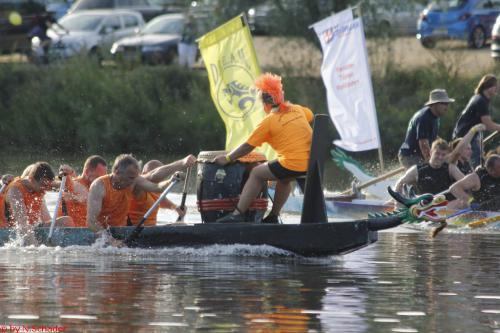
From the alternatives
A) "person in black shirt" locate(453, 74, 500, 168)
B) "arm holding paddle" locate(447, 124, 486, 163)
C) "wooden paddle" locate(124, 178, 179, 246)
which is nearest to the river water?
"wooden paddle" locate(124, 178, 179, 246)

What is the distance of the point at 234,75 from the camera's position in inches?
813

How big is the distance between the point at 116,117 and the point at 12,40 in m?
6.47

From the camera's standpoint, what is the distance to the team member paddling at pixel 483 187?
57.4ft

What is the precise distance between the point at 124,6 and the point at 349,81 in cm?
2180

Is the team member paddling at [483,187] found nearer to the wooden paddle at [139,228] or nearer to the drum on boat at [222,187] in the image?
the drum on boat at [222,187]

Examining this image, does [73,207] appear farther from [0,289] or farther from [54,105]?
[54,105]

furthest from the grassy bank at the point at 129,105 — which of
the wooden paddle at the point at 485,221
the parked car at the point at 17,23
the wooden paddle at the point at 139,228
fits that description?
the wooden paddle at the point at 139,228

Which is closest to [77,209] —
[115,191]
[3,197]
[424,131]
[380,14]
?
[3,197]

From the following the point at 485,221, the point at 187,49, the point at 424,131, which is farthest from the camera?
the point at 187,49

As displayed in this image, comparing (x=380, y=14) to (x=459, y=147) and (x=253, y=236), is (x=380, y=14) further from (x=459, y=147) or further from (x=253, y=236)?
(x=253, y=236)

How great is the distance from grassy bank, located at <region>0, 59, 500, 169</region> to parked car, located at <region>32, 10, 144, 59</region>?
1569 mm

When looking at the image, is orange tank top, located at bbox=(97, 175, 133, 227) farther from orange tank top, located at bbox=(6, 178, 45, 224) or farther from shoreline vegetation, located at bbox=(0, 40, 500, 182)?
shoreline vegetation, located at bbox=(0, 40, 500, 182)

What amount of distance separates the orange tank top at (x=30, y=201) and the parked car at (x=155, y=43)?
56.9ft

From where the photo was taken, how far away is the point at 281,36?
31.0 m
